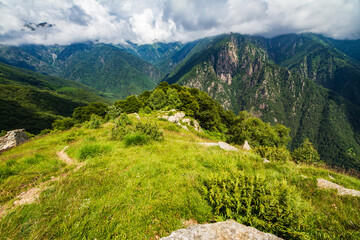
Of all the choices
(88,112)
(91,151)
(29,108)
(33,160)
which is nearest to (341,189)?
(91,151)

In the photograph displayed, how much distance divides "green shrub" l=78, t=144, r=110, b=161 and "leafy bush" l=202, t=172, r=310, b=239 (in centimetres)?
561

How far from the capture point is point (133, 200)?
3.66 meters

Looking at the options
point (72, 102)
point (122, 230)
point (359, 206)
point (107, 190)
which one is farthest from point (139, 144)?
point (72, 102)

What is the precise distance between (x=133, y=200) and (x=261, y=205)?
10.7ft

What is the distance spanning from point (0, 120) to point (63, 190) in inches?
6030

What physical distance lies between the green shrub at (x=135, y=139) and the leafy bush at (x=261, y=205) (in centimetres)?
535

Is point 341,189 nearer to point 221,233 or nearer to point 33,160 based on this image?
point 221,233

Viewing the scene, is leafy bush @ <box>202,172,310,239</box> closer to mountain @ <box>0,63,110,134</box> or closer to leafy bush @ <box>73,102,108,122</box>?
leafy bush @ <box>73,102,108,122</box>

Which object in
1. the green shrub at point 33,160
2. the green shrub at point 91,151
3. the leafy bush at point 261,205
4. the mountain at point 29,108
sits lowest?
the mountain at point 29,108

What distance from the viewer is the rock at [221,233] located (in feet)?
8.03

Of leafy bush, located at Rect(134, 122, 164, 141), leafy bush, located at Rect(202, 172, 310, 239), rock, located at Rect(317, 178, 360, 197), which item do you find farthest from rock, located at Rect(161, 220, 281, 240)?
leafy bush, located at Rect(134, 122, 164, 141)

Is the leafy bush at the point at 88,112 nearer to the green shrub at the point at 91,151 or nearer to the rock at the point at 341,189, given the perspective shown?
the green shrub at the point at 91,151

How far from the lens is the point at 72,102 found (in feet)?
557

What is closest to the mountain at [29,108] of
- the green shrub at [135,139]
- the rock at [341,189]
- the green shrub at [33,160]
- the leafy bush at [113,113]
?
the leafy bush at [113,113]
